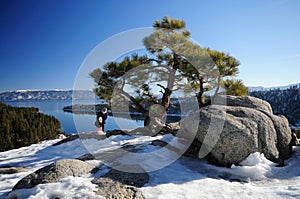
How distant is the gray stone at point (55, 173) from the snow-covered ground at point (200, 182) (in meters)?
0.22

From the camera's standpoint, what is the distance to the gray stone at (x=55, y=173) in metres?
4.75

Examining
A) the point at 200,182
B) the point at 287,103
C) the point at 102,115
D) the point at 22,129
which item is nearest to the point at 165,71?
the point at 102,115

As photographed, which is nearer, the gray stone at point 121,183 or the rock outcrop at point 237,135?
the gray stone at point 121,183

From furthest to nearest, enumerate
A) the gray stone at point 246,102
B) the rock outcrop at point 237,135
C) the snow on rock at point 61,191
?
the gray stone at point 246,102, the rock outcrop at point 237,135, the snow on rock at point 61,191

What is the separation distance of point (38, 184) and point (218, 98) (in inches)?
330

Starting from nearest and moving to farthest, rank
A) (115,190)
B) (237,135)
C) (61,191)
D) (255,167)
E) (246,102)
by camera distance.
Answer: (61,191) → (115,190) → (255,167) → (237,135) → (246,102)

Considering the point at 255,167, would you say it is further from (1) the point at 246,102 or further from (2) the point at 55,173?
(2) the point at 55,173

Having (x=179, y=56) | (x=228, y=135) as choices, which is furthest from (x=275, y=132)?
(x=179, y=56)

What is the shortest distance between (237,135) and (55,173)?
5592mm

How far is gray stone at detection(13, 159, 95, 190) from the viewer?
4.75m

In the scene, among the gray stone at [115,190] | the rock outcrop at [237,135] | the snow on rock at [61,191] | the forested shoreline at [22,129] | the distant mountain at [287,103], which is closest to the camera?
the snow on rock at [61,191]

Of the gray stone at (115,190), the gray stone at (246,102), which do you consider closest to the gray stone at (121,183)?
the gray stone at (115,190)

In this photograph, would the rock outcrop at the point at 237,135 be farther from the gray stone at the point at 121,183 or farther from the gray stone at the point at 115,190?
the gray stone at the point at 115,190

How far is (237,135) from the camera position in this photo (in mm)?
6738
